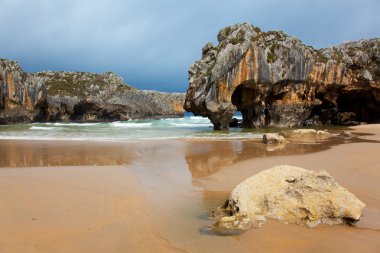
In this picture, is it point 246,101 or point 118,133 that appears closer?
point 118,133

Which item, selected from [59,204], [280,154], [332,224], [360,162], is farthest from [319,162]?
[59,204]

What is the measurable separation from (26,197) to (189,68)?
26.9m

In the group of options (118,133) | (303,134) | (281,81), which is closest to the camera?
(303,134)

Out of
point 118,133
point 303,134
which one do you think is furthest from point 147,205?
point 118,133

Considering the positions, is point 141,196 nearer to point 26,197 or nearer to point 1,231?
point 26,197

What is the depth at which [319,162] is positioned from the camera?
11.1 m

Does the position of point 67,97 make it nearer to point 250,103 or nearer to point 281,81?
point 250,103

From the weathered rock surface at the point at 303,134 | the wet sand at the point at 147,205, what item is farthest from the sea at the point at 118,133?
the wet sand at the point at 147,205

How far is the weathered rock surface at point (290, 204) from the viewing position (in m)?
5.23

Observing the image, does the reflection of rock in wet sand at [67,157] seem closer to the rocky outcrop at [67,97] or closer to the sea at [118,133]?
the sea at [118,133]

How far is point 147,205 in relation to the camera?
6.36 meters

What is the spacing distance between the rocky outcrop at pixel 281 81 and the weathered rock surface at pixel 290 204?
24657mm

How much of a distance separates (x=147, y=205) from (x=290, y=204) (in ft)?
8.66

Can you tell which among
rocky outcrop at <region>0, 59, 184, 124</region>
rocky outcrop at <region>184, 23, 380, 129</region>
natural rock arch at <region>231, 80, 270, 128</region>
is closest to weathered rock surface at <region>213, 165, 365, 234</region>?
rocky outcrop at <region>184, 23, 380, 129</region>
